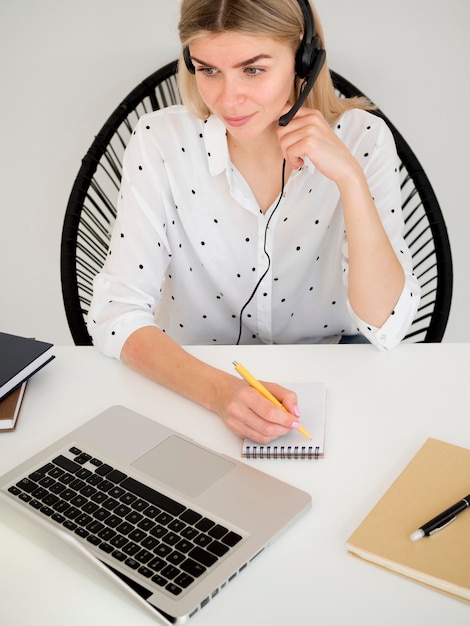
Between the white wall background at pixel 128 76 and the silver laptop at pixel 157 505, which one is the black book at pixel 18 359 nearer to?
the silver laptop at pixel 157 505

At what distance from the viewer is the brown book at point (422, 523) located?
78 cm

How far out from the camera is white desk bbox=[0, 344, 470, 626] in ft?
2.52

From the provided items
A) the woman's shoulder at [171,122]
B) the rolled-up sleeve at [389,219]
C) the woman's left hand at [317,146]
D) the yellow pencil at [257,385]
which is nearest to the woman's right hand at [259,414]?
the yellow pencil at [257,385]

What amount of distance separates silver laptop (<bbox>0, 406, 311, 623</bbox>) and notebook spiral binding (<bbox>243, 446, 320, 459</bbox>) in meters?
0.03

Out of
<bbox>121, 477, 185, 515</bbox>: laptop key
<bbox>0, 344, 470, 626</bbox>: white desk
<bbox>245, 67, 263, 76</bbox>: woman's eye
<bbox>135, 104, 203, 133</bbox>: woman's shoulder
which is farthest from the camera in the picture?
<bbox>135, 104, 203, 133</bbox>: woman's shoulder

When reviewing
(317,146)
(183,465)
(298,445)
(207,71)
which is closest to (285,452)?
(298,445)

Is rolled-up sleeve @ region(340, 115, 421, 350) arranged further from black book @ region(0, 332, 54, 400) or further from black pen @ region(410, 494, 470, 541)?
black book @ region(0, 332, 54, 400)

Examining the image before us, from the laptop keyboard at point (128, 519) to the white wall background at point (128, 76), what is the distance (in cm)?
111

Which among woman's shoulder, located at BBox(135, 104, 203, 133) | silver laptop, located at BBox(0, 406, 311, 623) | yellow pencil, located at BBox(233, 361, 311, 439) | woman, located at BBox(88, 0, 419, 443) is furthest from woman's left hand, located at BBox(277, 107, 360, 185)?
silver laptop, located at BBox(0, 406, 311, 623)

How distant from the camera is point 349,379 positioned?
115 centimetres

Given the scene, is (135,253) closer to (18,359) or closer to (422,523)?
(18,359)

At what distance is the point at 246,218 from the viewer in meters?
1.45

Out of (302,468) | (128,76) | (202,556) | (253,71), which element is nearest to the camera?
(202,556)

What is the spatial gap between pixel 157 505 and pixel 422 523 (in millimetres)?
300
